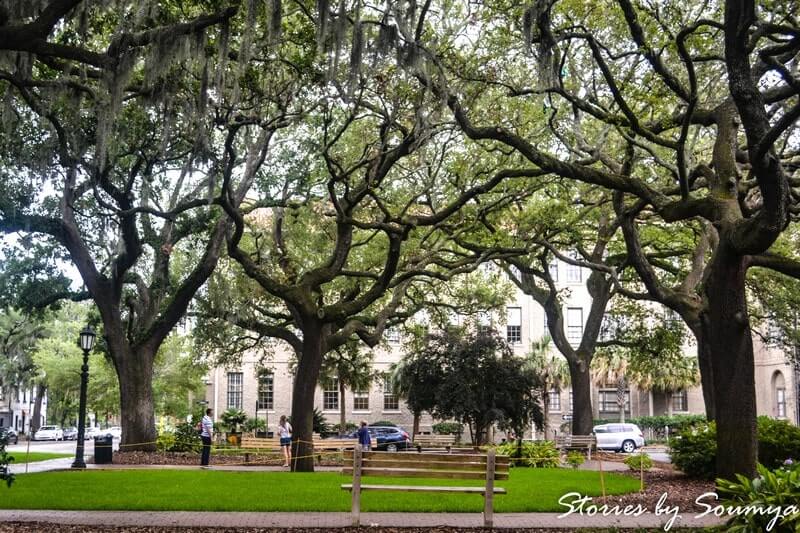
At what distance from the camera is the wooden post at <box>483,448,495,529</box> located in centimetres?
1073

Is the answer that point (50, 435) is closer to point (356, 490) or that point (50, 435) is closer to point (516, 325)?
Result: point (516, 325)

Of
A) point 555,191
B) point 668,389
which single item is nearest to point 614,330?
point 555,191

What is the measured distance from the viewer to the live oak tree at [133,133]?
37.0 ft

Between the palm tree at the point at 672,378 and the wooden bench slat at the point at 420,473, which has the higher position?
the palm tree at the point at 672,378

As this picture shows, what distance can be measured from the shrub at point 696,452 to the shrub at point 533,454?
5.79 m

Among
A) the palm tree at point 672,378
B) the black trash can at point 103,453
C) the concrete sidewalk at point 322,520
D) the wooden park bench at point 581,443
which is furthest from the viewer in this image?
the palm tree at point 672,378

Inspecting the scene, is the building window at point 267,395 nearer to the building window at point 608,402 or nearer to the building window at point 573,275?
the building window at point 573,275

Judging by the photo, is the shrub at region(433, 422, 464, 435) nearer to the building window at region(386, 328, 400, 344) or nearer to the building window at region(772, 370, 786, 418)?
the building window at region(386, 328, 400, 344)

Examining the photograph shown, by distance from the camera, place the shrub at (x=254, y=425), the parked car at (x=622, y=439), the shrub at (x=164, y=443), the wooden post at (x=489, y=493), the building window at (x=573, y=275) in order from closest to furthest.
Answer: the wooden post at (x=489, y=493) < the shrub at (x=164, y=443) < the parked car at (x=622, y=439) < the shrub at (x=254, y=425) < the building window at (x=573, y=275)

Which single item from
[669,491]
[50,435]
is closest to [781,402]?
[669,491]

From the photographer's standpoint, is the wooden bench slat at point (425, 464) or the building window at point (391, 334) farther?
the building window at point (391, 334)

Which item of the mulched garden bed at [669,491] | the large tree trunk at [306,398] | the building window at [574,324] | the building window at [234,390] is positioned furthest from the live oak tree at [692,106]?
the building window at [234,390]

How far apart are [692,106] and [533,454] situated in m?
14.3

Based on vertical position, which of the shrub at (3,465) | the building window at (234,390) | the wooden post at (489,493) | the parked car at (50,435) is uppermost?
the building window at (234,390)
